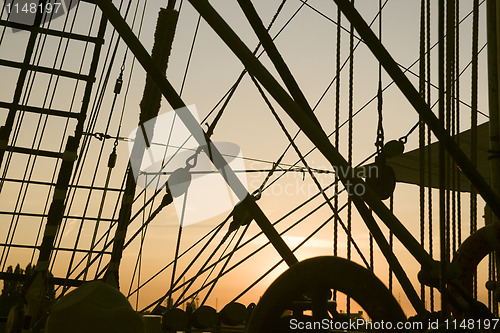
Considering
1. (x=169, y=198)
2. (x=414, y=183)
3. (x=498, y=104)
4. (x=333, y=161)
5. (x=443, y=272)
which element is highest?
(x=414, y=183)

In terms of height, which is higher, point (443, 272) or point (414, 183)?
point (414, 183)

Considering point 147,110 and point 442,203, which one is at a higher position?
point 147,110

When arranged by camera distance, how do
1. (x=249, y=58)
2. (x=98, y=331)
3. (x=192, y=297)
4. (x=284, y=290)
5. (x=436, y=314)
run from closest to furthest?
(x=284, y=290), (x=98, y=331), (x=249, y=58), (x=436, y=314), (x=192, y=297)

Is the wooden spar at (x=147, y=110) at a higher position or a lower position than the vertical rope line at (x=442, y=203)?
higher

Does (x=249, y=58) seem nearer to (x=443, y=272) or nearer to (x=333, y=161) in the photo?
(x=333, y=161)

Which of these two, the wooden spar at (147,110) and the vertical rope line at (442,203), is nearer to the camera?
the vertical rope line at (442,203)

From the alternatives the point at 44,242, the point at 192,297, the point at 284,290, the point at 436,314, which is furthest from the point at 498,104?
the point at 44,242

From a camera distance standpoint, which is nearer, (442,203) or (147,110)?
(442,203)

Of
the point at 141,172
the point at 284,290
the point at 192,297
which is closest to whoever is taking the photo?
the point at 284,290

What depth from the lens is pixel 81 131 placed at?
8.38m

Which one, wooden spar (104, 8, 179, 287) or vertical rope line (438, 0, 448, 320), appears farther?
wooden spar (104, 8, 179, 287)

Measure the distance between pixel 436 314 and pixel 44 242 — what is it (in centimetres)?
370

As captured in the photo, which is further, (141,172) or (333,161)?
(141,172)

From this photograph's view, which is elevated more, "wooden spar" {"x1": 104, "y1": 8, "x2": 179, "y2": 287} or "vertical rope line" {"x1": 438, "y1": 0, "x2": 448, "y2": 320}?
"wooden spar" {"x1": 104, "y1": 8, "x2": 179, "y2": 287}
